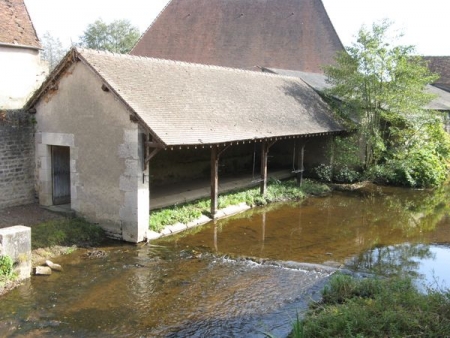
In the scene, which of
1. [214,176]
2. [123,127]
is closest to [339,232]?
[214,176]

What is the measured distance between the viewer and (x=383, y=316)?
4.98 meters

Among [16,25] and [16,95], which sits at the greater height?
[16,25]

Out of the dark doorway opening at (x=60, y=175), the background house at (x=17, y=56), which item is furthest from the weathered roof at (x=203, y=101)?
the background house at (x=17, y=56)

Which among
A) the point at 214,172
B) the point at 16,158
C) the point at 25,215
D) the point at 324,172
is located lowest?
the point at 25,215

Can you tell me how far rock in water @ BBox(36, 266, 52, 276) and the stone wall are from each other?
10.9 ft

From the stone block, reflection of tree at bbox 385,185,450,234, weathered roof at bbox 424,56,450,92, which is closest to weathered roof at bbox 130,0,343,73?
reflection of tree at bbox 385,185,450,234

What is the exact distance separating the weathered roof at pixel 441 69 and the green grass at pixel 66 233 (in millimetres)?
29504

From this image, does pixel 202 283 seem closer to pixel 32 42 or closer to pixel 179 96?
pixel 179 96

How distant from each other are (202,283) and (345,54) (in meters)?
11.1

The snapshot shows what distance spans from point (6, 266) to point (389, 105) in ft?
41.6

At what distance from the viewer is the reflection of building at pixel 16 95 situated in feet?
33.5

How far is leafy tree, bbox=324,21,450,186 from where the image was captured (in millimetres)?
14930

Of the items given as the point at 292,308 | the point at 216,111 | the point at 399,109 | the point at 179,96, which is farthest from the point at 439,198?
the point at 292,308

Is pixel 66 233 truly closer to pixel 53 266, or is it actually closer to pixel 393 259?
pixel 53 266
